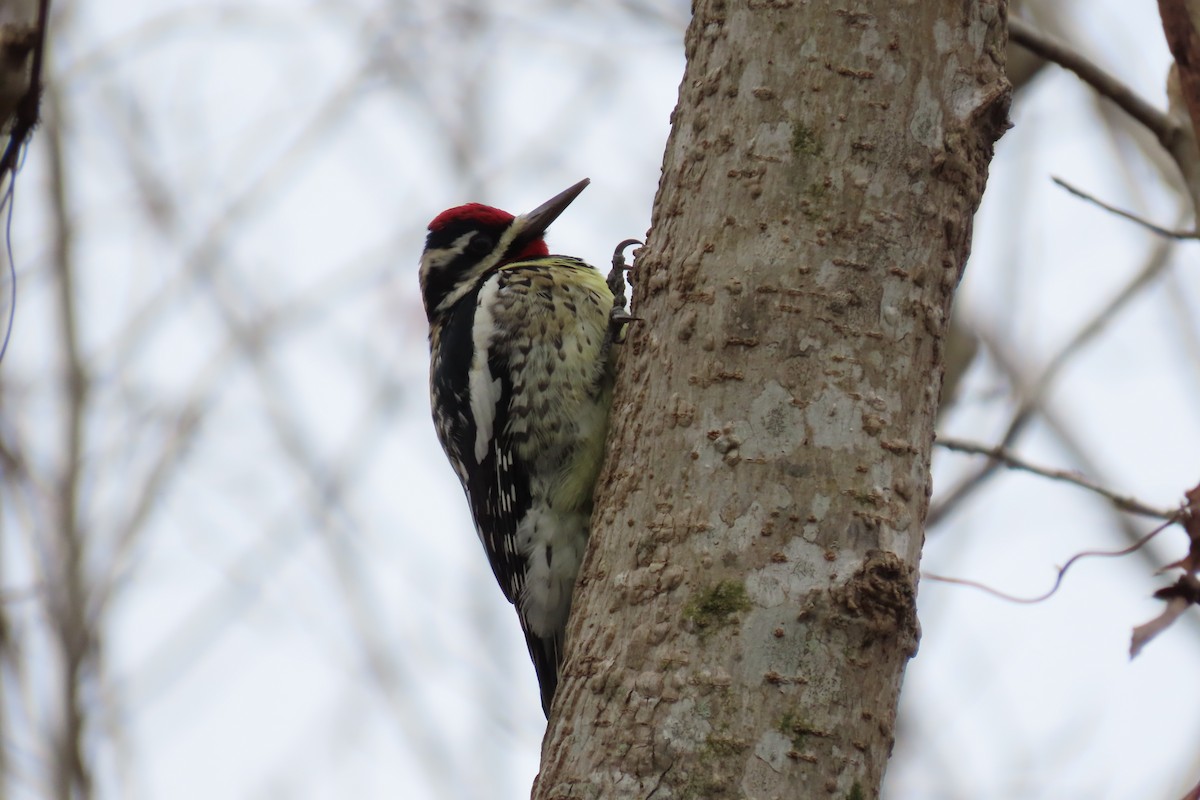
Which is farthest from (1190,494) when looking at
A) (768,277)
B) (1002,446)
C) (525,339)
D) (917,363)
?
(525,339)

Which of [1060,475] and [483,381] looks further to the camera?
[483,381]

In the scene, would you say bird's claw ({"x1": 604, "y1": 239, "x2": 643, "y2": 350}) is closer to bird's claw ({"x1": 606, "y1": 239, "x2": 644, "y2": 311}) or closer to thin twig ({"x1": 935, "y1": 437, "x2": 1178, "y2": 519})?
bird's claw ({"x1": 606, "y1": 239, "x2": 644, "y2": 311})

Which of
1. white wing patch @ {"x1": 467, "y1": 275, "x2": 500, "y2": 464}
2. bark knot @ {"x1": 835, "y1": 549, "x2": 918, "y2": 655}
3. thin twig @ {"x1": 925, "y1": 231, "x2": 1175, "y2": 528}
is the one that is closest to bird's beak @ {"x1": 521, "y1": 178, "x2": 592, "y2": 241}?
white wing patch @ {"x1": 467, "y1": 275, "x2": 500, "y2": 464}

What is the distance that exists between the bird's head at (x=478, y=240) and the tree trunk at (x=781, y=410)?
167 cm

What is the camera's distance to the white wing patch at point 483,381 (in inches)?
140

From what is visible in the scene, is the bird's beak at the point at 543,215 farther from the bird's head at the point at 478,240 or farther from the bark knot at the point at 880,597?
the bark knot at the point at 880,597

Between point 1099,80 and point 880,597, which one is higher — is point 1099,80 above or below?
above

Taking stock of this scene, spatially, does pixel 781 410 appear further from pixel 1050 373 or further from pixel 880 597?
pixel 1050 373

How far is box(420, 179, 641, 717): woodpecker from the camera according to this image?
3338 millimetres

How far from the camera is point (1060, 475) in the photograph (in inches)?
116

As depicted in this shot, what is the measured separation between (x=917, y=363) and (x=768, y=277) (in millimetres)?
297

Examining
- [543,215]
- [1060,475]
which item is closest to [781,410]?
[1060,475]

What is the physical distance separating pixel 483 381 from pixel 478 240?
0.76 meters

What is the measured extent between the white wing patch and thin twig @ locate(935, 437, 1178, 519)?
47.6 inches
